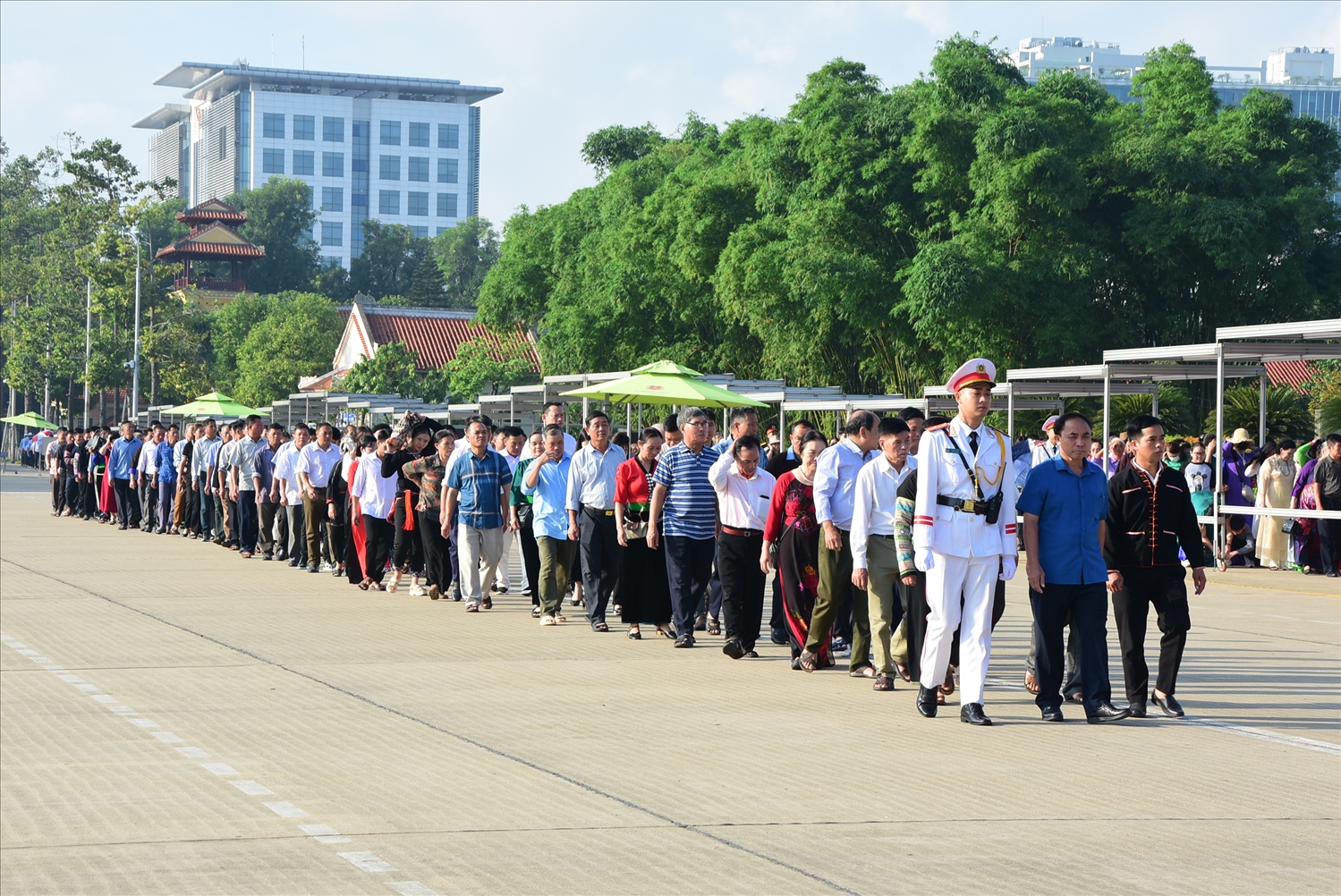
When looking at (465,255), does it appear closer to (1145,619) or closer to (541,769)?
(1145,619)

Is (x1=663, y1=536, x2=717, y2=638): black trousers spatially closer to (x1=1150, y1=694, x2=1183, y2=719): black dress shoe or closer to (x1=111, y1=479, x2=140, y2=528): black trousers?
(x1=1150, y1=694, x2=1183, y2=719): black dress shoe

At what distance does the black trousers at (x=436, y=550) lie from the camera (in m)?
18.5

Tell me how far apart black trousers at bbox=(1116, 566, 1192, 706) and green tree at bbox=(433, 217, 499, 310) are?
12580 centimetres

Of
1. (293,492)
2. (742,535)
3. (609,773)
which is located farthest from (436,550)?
(609,773)

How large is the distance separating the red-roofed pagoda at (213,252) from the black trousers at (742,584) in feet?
332

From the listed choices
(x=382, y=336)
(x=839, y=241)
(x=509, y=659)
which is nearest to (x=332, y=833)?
(x=509, y=659)

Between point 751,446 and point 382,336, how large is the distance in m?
70.0

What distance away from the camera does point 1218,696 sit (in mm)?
11891

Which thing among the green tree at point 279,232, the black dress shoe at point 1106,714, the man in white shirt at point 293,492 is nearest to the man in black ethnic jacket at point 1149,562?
the black dress shoe at point 1106,714

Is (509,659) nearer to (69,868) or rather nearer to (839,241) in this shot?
(69,868)

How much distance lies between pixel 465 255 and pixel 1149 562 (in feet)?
440

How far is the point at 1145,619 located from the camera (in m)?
10.9

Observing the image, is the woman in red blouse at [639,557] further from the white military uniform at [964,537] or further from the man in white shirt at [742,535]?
the white military uniform at [964,537]

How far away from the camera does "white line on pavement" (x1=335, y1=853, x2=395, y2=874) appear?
22.1 ft
